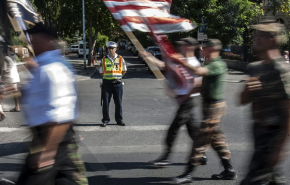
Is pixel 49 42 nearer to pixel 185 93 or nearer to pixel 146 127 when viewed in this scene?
pixel 185 93

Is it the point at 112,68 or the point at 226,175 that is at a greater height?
the point at 112,68

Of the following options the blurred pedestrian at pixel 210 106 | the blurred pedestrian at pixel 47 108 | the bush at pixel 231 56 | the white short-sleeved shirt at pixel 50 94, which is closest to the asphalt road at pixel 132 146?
the blurred pedestrian at pixel 210 106

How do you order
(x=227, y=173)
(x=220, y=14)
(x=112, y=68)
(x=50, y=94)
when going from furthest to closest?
(x=220, y=14) → (x=112, y=68) → (x=227, y=173) → (x=50, y=94)

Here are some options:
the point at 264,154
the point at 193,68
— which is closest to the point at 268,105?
the point at 264,154

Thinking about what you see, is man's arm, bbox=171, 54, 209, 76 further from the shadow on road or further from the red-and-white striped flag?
the shadow on road

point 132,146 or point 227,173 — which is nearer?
point 227,173

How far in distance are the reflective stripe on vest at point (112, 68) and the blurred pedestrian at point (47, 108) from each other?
4.80 meters

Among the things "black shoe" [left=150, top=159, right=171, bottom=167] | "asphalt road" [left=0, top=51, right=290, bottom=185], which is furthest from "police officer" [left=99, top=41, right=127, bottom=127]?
"black shoe" [left=150, top=159, right=171, bottom=167]

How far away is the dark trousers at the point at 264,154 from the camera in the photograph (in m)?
3.41

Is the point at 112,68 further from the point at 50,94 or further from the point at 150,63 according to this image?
the point at 50,94

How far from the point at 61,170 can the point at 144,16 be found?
6.94 feet

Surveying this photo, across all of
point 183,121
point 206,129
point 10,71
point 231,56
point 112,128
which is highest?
point 206,129

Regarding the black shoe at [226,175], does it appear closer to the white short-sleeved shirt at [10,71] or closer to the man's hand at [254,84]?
the man's hand at [254,84]

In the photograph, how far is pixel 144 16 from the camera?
4559 mm
